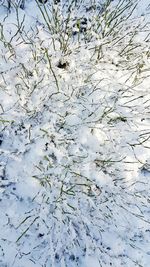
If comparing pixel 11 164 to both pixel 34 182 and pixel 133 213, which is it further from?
pixel 133 213

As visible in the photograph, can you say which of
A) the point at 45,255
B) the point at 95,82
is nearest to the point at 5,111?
the point at 95,82

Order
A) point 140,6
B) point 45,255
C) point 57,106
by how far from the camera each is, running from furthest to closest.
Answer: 1. point 140,6
2. point 57,106
3. point 45,255

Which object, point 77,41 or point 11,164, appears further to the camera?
point 77,41

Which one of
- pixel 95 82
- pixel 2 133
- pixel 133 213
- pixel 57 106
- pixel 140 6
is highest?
pixel 140 6

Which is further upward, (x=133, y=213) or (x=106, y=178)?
(x=106, y=178)

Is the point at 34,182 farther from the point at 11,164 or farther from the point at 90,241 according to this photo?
the point at 90,241

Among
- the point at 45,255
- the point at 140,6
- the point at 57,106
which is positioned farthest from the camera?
the point at 140,6
